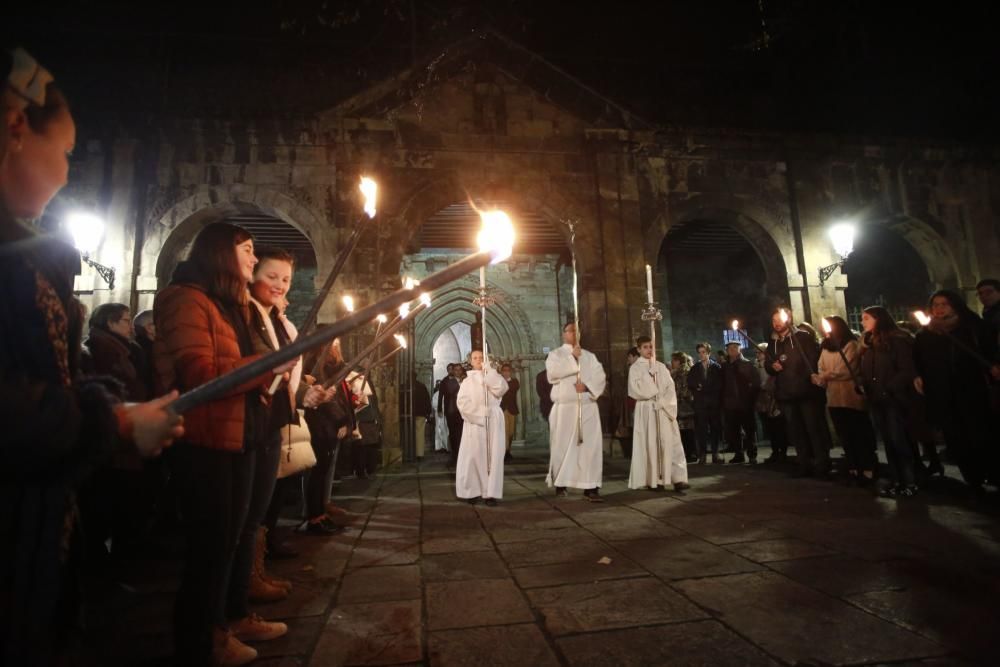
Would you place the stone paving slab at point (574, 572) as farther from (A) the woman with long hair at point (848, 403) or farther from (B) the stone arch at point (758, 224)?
(B) the stone arch at point (758, 224)

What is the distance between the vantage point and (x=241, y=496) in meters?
2.18

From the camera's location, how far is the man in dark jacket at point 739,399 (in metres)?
9.09

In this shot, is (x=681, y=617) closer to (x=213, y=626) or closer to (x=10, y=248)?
(x=213, y=626)

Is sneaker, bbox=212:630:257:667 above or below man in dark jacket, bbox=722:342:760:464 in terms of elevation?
below

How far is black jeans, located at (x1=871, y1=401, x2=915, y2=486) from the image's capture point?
18.0 feet

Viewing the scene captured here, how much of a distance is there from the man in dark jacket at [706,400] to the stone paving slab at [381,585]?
719cm

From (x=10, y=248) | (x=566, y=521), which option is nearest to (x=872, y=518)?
(x=566, y=521)

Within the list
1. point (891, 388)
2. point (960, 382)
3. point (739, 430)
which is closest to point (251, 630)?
point (891, 388)

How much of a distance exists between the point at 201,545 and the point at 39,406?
108 centimetres

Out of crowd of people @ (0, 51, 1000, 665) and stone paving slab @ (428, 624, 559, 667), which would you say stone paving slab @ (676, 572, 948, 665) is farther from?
crowd of people @ (0, 51, 1000, 665)

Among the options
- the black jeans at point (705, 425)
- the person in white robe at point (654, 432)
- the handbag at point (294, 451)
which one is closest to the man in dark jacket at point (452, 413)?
the person in white robe at point (654, 432)

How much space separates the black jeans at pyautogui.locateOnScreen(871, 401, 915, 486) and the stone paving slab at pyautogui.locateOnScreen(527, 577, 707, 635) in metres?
4.18

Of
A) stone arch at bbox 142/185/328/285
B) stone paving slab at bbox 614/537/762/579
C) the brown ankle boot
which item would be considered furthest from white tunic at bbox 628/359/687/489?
stone arch at bbox 142/185/328/285

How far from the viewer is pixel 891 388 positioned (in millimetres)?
5715
